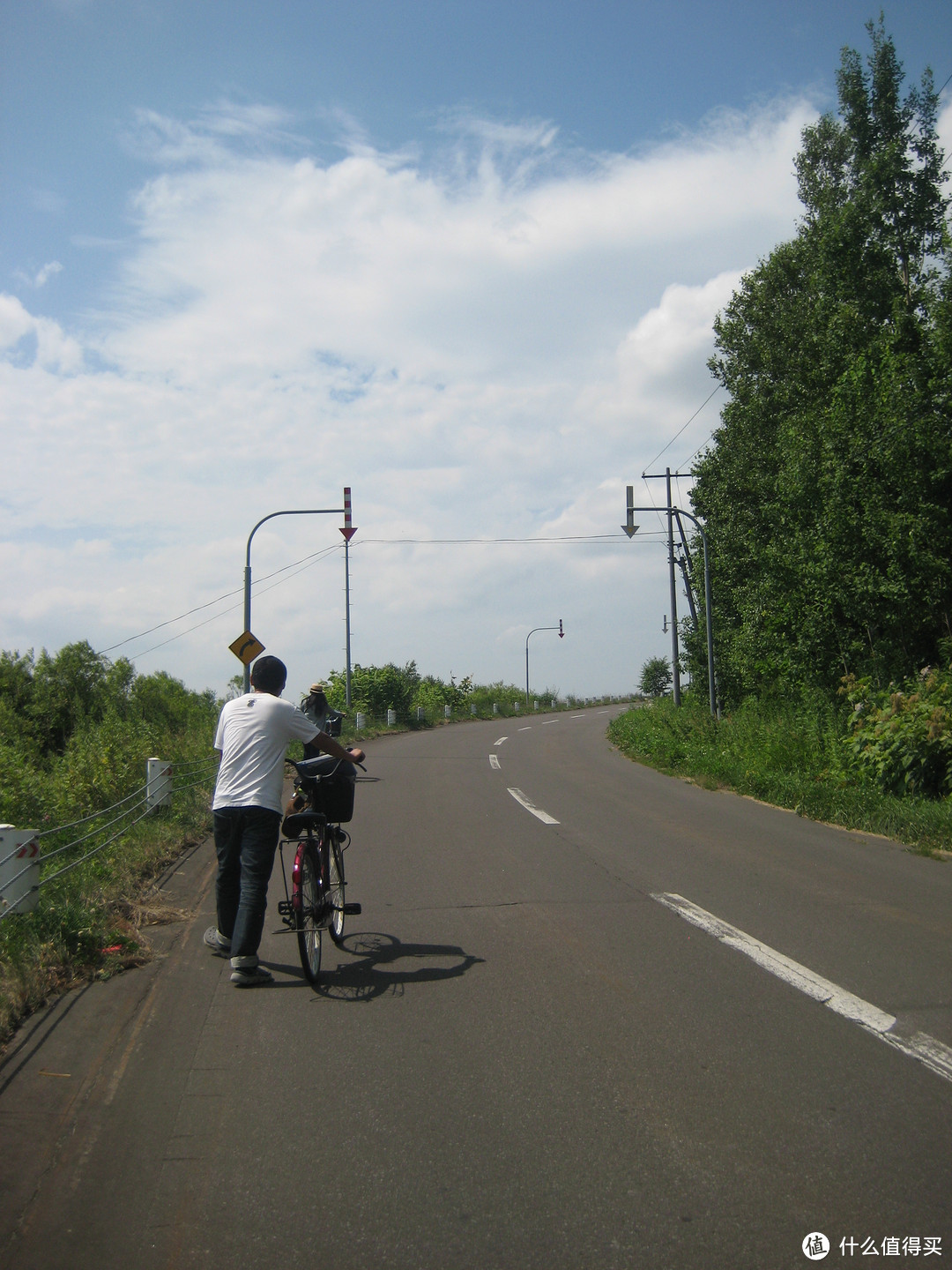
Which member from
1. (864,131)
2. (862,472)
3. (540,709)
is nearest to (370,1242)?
(862,472)

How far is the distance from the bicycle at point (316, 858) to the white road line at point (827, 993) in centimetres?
256

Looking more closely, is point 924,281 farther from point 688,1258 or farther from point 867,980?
point 688,1258

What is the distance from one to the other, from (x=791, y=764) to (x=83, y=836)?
471 inches

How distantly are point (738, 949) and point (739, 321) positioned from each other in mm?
29224

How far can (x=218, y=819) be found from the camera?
224 inches

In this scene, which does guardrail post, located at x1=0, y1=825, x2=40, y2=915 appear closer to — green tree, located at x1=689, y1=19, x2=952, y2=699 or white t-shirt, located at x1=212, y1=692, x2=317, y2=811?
white t-shirt, located at x1=212, y1=692, x2=317, y2=811

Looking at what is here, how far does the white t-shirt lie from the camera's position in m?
5.61

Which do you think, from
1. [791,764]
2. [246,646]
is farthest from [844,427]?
[246,646]

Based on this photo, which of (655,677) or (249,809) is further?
(655,677)

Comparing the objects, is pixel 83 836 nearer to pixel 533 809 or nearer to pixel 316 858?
pixel 316 858

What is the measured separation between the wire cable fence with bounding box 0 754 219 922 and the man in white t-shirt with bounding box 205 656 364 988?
141 cm

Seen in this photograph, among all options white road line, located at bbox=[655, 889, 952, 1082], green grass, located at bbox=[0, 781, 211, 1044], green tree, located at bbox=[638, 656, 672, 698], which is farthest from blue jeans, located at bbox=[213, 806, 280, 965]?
green tree, located at bbox=[638, 656, 672, 698]

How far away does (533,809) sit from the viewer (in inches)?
552

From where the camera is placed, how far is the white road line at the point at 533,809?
12.7 metres
